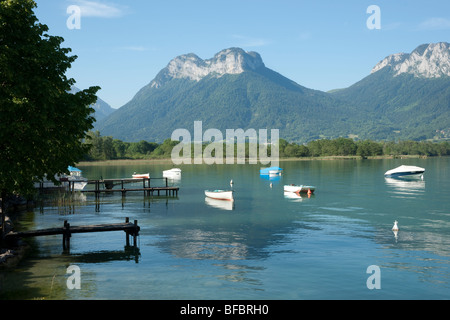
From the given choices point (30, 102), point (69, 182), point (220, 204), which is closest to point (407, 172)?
point (220, 204)

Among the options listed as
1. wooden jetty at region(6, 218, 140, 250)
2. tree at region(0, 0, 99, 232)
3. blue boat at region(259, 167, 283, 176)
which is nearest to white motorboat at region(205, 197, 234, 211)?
wooden jetty at region(6, 218, 140, 250)

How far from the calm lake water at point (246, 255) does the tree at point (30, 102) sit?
8.08m

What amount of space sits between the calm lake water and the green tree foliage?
8.07 metres

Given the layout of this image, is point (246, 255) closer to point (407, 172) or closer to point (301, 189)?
point (301, 189)

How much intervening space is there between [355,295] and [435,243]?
1930 centimetres

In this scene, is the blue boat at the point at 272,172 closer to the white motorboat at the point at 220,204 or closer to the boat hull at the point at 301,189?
the boat hull at the point at 301,189

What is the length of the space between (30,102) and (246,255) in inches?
840

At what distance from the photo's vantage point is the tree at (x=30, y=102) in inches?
1242

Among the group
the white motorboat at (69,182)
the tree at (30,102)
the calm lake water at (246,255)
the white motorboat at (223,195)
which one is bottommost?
the calm lake water at (246,255)

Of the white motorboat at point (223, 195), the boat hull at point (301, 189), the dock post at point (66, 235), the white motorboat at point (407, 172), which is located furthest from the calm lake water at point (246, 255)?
the white motorboat at point (407, 172)

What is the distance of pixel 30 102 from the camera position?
1257 inches

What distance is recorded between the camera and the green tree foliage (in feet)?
104

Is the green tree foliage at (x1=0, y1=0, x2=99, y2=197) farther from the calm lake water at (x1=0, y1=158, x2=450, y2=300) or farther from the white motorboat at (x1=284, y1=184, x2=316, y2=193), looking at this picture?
the white motorboat at (x1=284, y1=184, x2=316, y2=193)

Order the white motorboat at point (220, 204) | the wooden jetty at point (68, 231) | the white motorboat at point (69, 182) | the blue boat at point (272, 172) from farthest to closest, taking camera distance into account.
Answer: the blue boat at point (272, 172) → the white motorboat at point (69, 182) → the white motorboat at point (220, 204) → the wooden jetty at point (68, 231)
